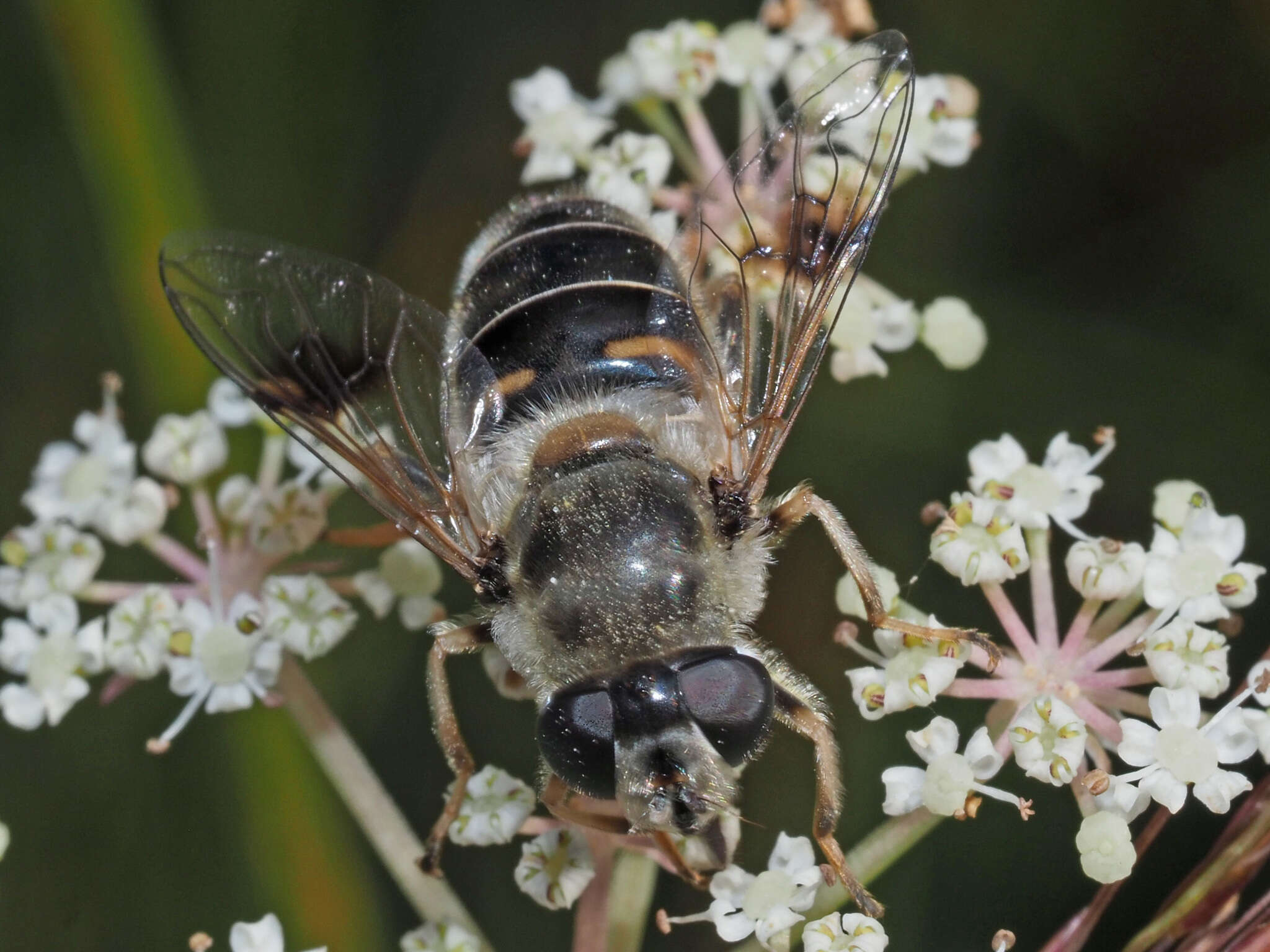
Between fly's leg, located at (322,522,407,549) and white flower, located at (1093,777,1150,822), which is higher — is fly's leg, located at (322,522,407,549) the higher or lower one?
the higher one

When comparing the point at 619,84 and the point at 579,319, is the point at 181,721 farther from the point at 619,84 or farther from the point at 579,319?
the point at 619,84

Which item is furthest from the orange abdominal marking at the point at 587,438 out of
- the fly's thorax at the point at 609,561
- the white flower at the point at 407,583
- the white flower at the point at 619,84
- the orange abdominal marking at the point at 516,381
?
the white flower at the point at 619,84

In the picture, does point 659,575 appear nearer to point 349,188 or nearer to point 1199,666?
point 1199,666

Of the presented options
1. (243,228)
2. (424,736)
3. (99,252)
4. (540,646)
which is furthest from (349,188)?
(540,646)

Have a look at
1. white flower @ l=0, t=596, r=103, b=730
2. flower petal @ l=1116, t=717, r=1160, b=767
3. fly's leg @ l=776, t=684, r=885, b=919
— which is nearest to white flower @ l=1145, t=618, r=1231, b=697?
flower petal @ l=1116, t=717, r=1160, b=767

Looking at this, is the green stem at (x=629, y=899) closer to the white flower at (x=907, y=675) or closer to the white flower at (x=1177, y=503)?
the white flower at (x=907, y=675)

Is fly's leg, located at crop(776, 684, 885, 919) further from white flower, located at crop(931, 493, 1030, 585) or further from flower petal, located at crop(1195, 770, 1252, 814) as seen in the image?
flower petal, located at crop(1195, 770, 1252, 814)
